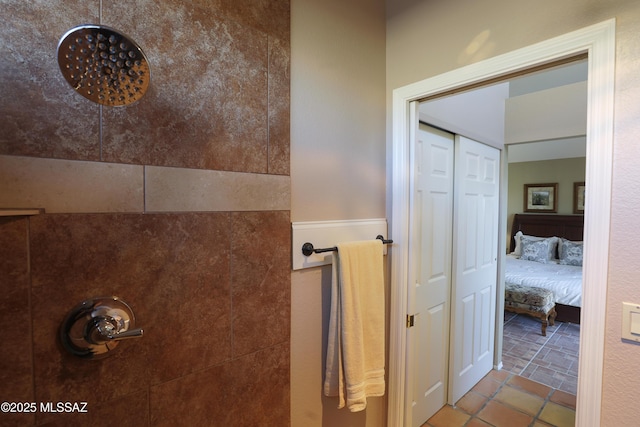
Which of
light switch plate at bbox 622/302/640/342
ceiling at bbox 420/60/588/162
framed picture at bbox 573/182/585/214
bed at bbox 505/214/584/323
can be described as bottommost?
bed at bbox 505/214/584/323

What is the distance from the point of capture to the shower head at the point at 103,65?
69 centimetres

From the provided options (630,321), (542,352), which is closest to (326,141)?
(630,321)

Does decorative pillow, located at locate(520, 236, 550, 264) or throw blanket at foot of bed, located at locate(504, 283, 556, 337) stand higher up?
decorative pillow, located at locate(520, 236, 550, 264)

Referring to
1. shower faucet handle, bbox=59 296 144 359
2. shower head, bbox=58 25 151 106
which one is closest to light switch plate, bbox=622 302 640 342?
shower faucet handle, bbox=59 296 144 359

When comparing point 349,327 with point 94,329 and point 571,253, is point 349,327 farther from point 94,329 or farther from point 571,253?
point 571,253

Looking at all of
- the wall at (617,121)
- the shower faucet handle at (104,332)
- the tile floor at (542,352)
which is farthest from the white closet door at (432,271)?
the shower faucet handle at (104,332)

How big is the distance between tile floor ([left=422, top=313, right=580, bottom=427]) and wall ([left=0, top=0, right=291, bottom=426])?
185 cm

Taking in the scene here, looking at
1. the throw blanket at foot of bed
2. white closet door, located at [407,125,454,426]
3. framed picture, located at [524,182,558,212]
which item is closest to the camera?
white closet door, located at [407,125,454,426]

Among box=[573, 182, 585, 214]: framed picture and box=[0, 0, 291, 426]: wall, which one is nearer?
box=[0, 0, 291, 426]: wall

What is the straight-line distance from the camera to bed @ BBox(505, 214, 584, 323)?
3625 millimetres

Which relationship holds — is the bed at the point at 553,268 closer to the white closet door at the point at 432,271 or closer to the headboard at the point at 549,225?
the headboard at the point at 549,225

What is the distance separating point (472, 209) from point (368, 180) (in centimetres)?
137

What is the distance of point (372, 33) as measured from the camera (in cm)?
142

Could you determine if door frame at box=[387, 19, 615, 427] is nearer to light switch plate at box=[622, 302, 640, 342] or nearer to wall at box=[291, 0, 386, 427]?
light switch plate at box=[622, 302, 640, 342]
